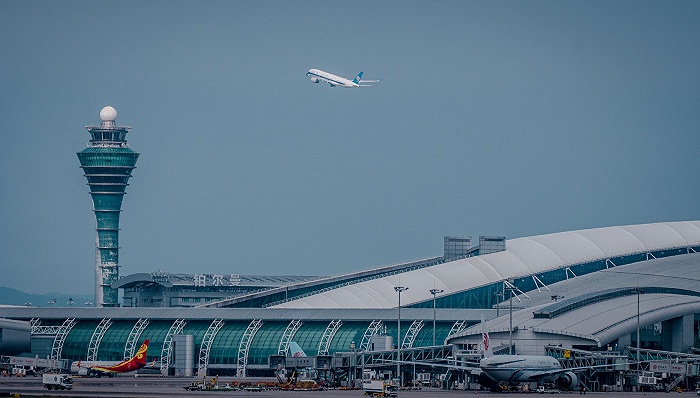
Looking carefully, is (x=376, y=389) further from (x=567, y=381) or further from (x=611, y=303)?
(x=611, y=303)

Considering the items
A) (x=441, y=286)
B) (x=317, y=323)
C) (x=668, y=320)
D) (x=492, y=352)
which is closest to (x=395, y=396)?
(x=492, y=352)

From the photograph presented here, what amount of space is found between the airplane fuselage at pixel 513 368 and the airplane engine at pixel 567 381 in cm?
238

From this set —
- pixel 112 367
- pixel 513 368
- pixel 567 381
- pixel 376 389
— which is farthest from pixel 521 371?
pixel 112 367

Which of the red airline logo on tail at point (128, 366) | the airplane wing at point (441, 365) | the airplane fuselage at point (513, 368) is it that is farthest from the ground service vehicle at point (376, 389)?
the red airline logo on tail at point (128, 366)

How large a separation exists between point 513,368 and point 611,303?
34339 millimetres

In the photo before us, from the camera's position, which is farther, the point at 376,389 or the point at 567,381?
the point at 567,381

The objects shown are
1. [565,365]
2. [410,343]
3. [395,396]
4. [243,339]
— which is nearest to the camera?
[395,396]

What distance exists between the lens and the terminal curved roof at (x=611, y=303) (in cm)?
14700

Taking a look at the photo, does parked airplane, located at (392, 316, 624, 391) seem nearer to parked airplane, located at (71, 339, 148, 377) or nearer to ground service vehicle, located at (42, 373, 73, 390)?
ground service vehicle, located at (42, 373, 73, 390)

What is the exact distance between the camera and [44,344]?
189 m

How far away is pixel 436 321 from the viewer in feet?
570

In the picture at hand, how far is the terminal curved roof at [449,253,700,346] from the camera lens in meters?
147

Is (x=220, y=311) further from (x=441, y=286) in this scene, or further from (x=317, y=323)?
(x=441, y=286)

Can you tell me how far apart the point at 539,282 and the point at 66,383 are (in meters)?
87.4
